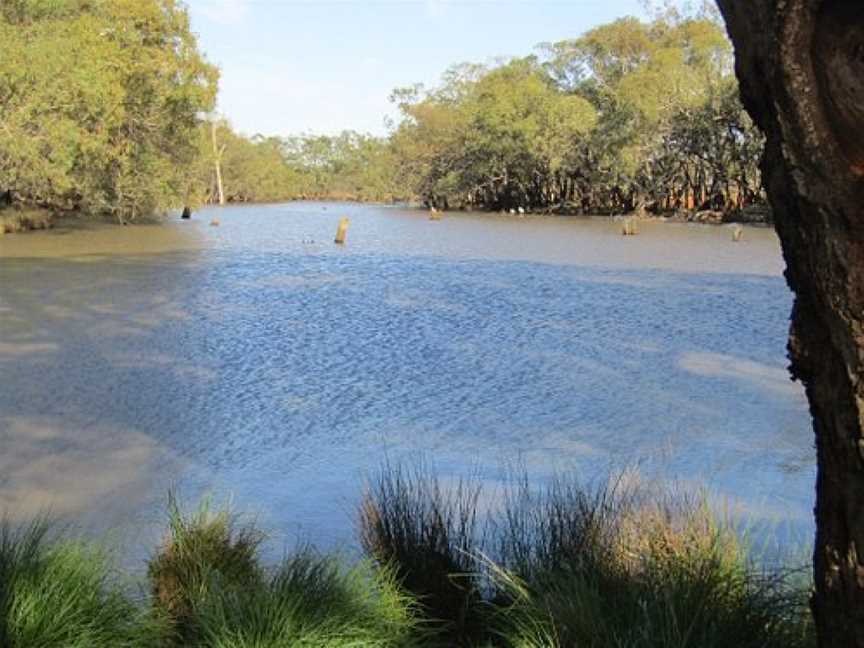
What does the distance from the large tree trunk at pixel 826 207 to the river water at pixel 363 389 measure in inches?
105

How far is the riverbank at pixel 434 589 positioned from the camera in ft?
9.46

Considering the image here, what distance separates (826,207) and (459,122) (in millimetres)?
64695

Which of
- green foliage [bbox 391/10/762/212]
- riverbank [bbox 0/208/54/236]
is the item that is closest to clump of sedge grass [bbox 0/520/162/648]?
riverbank [bbox 0/208/54/236]

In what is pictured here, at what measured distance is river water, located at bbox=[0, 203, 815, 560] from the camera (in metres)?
5.86

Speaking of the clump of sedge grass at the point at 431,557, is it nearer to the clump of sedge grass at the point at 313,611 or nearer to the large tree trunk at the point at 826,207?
the clump of sedge grass at the point at 313,611

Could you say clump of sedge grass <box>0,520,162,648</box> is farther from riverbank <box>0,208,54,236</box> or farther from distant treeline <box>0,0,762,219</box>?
riverbank <box>0,208,54,236</box>

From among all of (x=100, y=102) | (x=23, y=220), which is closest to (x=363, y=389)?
(x=100, y=102)

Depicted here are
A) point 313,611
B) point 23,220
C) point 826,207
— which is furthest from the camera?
point 23,220

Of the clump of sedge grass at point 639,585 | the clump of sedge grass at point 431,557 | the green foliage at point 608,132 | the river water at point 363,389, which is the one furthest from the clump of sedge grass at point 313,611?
the green foliage at point 608,132

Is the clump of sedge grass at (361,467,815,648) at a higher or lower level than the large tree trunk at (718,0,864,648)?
lower

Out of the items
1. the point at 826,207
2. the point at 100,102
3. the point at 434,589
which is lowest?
the point at 434,589

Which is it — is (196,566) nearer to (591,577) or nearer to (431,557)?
(431,557)

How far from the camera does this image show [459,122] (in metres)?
65.4

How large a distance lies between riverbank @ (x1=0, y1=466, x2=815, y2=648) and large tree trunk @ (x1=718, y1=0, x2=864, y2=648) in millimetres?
657
